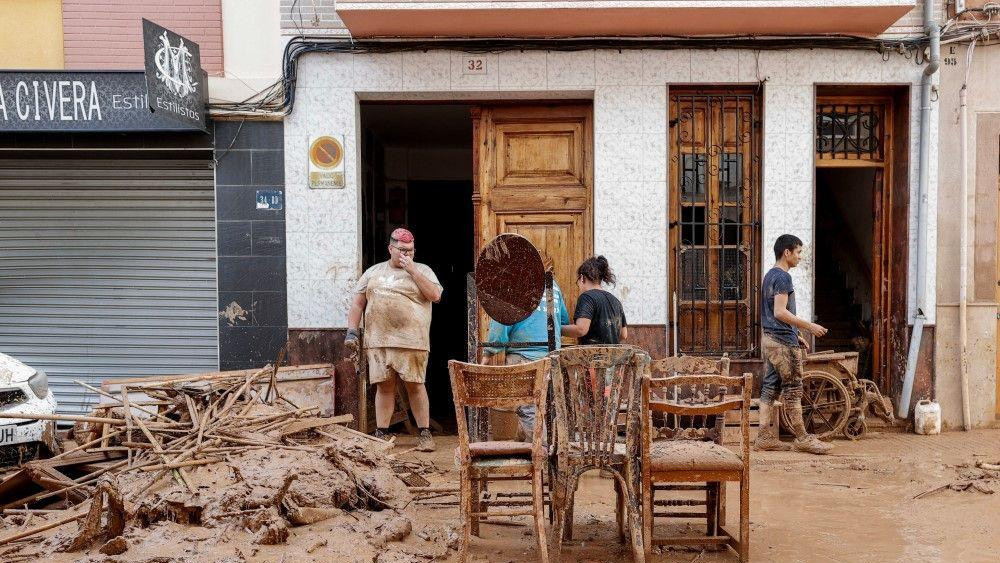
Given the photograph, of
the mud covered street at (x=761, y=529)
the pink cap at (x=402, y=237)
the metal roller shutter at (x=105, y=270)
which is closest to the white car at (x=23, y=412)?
the mud covered street at (x=761, y=529)

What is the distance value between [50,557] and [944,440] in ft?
25.9

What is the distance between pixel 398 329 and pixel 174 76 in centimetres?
329

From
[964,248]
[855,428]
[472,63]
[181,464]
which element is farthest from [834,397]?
[181,464]

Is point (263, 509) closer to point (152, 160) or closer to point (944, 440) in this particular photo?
point (152, 160)

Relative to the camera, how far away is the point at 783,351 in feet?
23.8

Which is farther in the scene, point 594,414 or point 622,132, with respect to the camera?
point 622,132

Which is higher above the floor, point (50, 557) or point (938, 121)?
point (938, 121)

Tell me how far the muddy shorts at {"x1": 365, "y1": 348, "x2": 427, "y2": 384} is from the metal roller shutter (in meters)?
2.30

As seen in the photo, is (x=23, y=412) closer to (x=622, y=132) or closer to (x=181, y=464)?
(x=181, y=464)

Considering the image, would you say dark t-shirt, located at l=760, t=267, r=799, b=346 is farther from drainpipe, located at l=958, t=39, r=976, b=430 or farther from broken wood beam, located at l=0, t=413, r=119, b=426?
broken wood beam, located at l=0, t=413, r=119, b=426

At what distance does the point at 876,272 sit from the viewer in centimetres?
883

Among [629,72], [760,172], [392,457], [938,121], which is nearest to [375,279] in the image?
[392,457]

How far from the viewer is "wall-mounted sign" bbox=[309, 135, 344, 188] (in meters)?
8.28

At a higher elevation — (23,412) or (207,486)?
(23,412)
